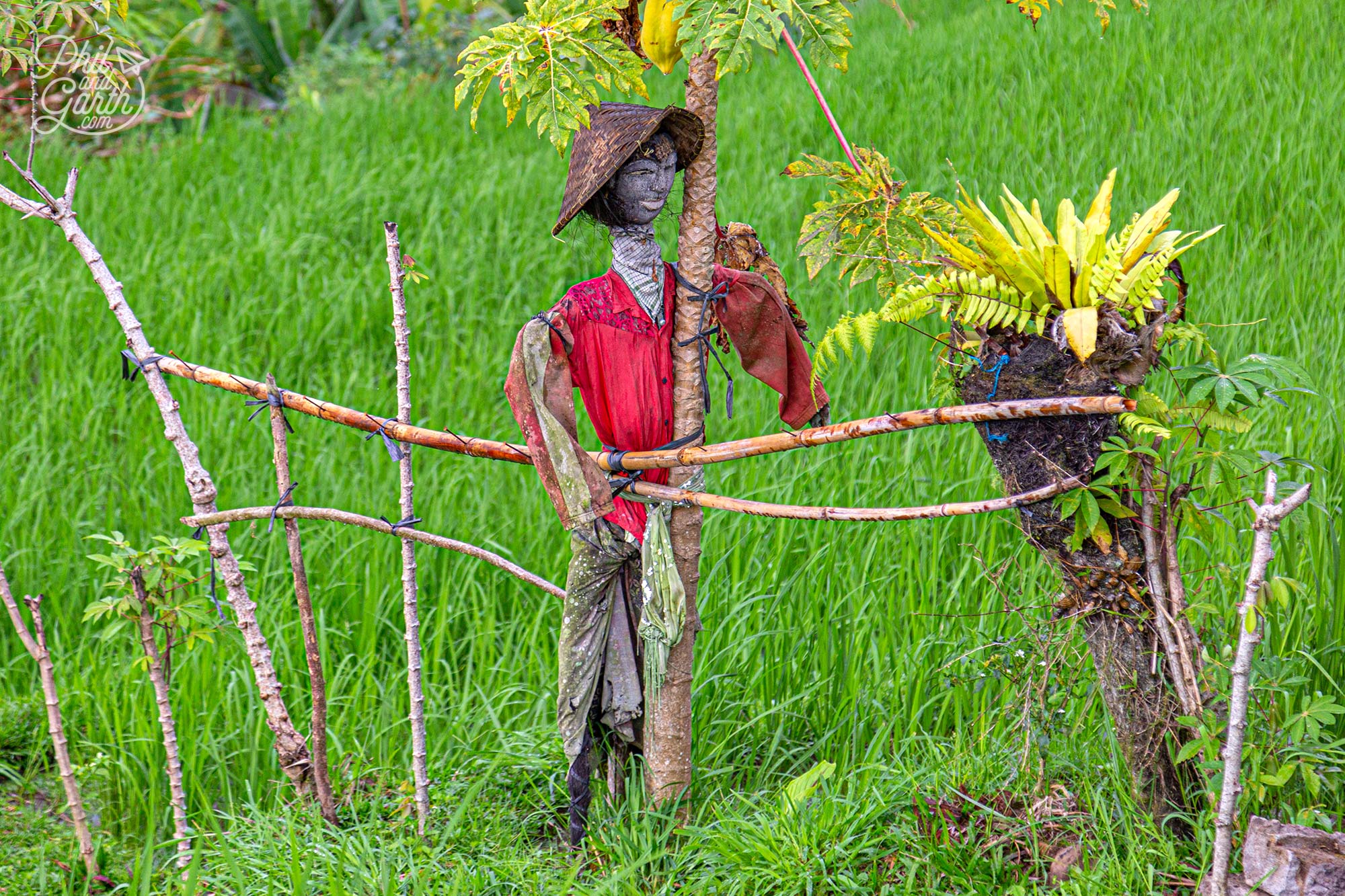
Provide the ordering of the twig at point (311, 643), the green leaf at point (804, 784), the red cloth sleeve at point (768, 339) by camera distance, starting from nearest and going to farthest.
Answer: the red cloth sleeve at point (768, 339)
the green leaf at point (804, 784)
the twig at point (311, 643)

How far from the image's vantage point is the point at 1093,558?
171 cm

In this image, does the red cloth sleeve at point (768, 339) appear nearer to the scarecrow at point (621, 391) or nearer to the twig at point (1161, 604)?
the scarecrow at point (621, 391)

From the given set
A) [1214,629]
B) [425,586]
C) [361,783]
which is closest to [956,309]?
[1214,629]

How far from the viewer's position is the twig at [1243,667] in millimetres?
1448

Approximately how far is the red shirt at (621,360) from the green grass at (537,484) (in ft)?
2.24

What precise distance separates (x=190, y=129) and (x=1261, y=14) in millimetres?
6057

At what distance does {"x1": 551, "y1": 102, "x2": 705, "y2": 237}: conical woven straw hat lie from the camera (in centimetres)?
168

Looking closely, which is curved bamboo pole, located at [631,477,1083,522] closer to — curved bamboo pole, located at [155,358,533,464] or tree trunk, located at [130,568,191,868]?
curved bamboo pole, located at [155,358,533,464]

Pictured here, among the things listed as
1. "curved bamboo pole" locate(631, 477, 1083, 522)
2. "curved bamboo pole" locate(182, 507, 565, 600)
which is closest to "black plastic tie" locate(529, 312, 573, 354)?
"curved bamboo pole" locate(631, 477, 1083, 522)

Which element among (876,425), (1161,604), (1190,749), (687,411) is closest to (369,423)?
(687,411)

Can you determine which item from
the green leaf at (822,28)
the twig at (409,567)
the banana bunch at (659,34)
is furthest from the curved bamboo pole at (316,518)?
the green leaf at (822,28)

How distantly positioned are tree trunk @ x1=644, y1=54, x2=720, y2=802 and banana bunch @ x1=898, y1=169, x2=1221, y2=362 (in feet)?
1.13

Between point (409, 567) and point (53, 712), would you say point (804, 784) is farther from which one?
point (53, 712)

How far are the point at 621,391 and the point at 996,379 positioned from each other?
61cm
